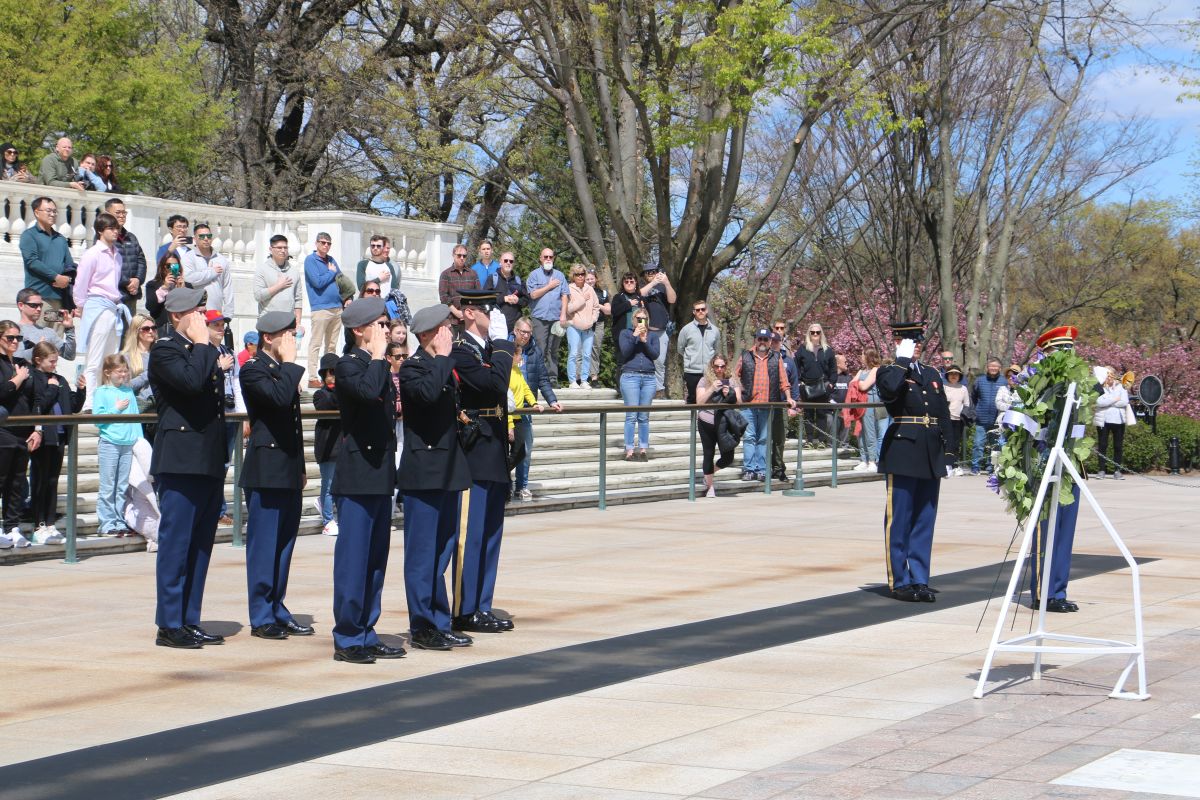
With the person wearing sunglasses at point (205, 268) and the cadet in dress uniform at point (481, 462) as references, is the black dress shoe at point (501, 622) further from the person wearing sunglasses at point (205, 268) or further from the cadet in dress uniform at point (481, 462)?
the person wearing sunglasses at point (205, 268)

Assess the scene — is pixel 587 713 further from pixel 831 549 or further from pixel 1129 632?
pixel 831 549

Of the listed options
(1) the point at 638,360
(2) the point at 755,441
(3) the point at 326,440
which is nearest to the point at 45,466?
(3) the point at 326,440

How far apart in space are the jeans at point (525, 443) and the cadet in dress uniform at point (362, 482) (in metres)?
8.34

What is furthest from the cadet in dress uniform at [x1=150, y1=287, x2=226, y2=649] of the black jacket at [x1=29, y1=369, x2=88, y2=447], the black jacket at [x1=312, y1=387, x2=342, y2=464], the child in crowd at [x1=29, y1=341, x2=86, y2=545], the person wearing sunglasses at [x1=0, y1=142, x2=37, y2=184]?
the person wearing sunglasses at [x1=0, y1=142, x2=37, y2=184]

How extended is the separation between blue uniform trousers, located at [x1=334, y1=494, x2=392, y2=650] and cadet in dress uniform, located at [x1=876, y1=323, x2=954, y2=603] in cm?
420

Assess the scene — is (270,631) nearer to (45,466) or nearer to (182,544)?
(182,544)

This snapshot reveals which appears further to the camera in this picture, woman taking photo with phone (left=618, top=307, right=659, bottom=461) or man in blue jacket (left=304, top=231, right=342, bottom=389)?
woman taking photo with phone (left=618, top=307, right=659, bottom=461)

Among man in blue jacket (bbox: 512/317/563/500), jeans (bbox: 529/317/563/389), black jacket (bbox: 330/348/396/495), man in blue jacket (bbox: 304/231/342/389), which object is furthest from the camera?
Result: jeans (bbox: 529/317/563/389)

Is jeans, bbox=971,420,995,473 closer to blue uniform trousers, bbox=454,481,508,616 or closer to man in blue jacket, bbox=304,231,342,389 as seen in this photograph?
man in blue jacket, bbox=304,231,342,389

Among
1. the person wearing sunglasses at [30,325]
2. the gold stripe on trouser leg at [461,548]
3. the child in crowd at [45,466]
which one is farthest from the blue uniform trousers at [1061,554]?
the person wearing sunglasses at [30,325]

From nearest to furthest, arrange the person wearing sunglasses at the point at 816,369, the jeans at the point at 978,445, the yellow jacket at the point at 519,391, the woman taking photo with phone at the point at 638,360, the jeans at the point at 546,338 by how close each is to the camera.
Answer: the yellow jacket at the point at 519,391, the woman taking photo with phone at the point at 638,360, the jeans at the point at 546,338, the person wearing sunglasses at the point at 816,369, the jeans at the point at 978,445

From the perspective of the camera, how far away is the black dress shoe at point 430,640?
9.41m

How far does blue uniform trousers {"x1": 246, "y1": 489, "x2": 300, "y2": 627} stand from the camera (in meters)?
9.74

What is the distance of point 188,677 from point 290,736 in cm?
158
